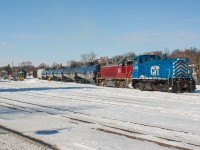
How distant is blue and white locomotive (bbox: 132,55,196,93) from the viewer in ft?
79.9

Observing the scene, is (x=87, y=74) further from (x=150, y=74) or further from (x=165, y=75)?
(x=165, y=75)

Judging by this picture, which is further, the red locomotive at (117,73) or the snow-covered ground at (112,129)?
the red locomotive at (117,73)

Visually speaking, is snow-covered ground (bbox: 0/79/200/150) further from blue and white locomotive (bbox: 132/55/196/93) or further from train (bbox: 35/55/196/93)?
train (bbox: 35/55/196/93)

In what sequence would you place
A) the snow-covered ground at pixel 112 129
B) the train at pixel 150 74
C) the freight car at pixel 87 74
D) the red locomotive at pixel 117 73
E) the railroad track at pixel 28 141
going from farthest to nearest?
the freight car at pixel 87 74 → the red locomotive at pixel 117 73 → the train at pixel 150 74 → the snow-covered ground at pixel 112 129 → the railroad track at pixel 28 141

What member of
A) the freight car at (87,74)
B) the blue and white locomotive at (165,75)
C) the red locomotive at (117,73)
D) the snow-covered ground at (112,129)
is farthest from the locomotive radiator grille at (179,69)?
the freight car at (87,74)

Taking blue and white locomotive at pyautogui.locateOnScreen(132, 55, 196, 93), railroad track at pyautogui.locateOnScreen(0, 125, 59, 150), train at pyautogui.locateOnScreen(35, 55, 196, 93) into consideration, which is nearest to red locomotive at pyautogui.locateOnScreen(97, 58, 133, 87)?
train at pyautogui.locateOnScreen(35, 55, 196, 93)

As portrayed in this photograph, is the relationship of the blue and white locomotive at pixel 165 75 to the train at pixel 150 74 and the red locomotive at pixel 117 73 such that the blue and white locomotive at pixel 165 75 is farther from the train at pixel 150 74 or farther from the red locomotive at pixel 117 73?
the red locomotive at pixel 117 73

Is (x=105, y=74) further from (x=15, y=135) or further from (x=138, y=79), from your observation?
(x=15, y=135)

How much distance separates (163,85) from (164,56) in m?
3.29

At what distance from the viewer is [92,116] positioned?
1092 cm

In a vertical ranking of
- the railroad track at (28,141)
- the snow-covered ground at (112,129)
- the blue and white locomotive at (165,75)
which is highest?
the blue and white locomotive at (165,75)

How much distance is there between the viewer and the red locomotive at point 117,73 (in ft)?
103

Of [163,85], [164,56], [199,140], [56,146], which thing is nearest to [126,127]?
[199,140]

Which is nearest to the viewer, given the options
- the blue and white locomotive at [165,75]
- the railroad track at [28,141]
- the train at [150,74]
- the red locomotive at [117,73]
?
the railroad track at [28,141]
